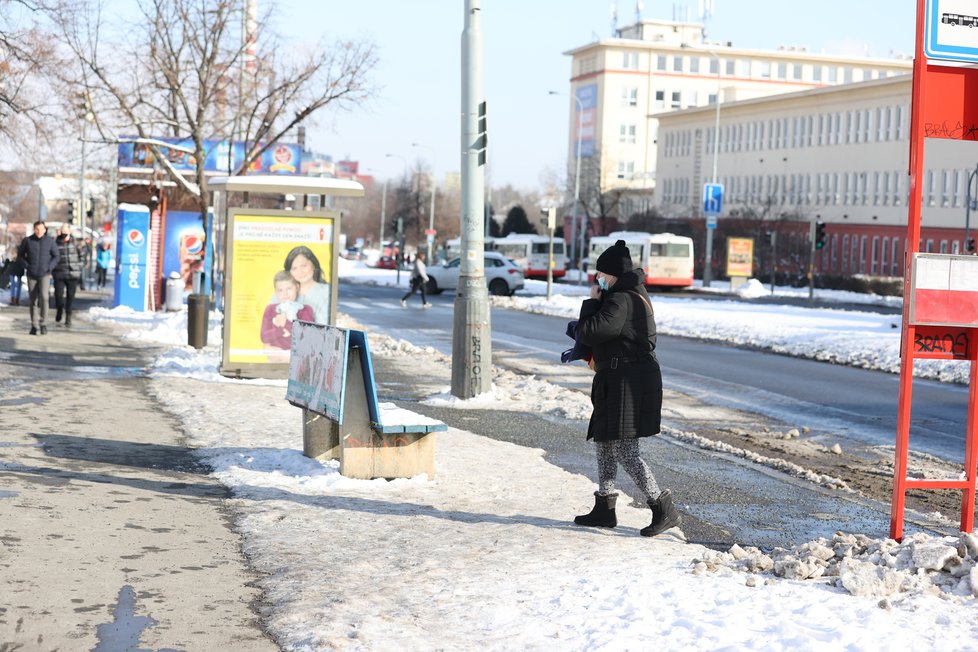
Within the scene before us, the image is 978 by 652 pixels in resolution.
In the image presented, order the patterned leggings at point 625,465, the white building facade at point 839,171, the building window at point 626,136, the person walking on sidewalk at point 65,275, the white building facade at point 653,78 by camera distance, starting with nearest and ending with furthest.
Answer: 1. the patterned leggings at point 625,465
2. the person walking on sidewalk at point 65,275
3. the white building facade at point 839,171
4. the white building facade at point 653,78
5. the building window at point 626,136

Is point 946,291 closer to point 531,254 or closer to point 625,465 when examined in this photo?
point 625,465

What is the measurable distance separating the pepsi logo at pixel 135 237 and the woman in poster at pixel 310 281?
17.7m

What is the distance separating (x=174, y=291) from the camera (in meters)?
32.9

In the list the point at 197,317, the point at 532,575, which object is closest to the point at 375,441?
the point at 532,575

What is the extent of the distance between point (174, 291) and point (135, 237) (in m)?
1.54

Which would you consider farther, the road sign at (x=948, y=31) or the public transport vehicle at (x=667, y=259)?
the public transport vehicle at (x=667, y=259)

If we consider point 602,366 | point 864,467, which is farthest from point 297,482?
point 864,467

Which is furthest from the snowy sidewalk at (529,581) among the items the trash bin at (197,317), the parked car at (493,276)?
the parked car at (493,276)

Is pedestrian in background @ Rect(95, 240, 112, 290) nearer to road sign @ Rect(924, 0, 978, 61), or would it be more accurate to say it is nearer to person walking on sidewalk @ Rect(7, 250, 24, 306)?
person walking on sidewalk @ Rect(7, 250, 24, 306)

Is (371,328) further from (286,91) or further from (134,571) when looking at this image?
(134,571)

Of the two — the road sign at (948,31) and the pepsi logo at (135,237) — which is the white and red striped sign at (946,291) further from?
the pepsi logo at (135,237)

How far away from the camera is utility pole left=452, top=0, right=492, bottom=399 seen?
15.3 meters

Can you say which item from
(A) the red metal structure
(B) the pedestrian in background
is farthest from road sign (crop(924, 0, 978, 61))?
(B) the pedestrian in background

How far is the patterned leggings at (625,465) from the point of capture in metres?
8.27
